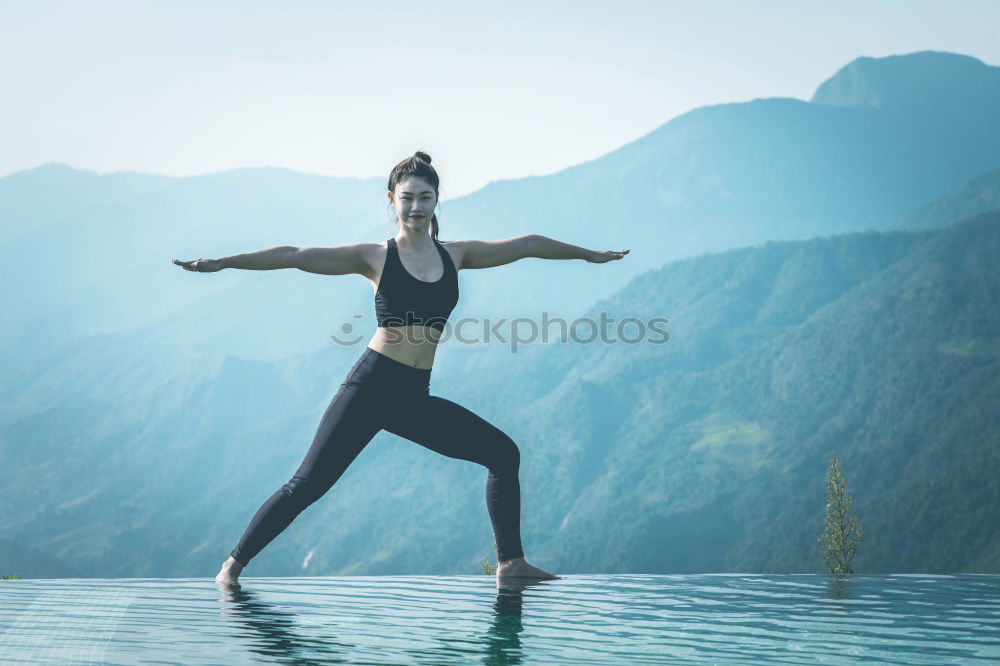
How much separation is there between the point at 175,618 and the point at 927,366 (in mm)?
187180

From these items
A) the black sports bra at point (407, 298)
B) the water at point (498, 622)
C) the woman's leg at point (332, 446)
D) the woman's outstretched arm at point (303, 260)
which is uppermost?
the woman's outstretched arm at point (303, 260)

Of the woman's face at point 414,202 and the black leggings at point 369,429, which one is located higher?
the woman's face at point 414,202

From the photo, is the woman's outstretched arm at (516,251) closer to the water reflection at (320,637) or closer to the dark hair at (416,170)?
the dark hair at (416,170)

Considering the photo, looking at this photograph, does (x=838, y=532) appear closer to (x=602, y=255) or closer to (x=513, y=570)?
(x=513, y=570)

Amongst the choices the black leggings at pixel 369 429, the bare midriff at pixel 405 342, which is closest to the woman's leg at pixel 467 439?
the black leggings at pixel 369 429

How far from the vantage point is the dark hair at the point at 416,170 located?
250 inches

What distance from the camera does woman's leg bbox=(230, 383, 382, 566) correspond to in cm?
599

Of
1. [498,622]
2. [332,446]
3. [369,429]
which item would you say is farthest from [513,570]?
[498,622]

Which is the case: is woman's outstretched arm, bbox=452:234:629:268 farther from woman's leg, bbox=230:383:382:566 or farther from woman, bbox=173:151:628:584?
woman's leg, bbox=230:383:382:566

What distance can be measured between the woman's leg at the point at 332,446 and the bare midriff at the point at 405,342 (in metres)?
0.24

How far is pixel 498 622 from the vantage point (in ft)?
16.2

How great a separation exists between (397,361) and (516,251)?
1.13 m

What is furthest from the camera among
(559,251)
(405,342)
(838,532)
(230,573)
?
(838,532)

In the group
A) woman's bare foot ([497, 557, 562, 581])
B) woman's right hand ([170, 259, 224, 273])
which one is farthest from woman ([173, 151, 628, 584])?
woman's bare foot ([497, 557, 562, 581])
